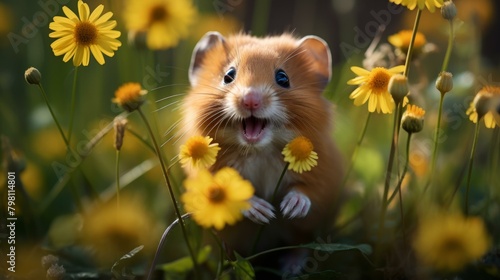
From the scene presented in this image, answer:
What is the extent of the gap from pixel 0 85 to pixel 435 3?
2409 mm

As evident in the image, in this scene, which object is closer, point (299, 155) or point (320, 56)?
point (299, 155)

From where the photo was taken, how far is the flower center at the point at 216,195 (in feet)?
6.35

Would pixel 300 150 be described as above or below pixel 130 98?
below

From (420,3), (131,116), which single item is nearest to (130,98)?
(420,3)

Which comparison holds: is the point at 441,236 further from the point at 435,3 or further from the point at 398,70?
the point at 435,3

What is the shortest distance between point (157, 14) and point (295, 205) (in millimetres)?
989

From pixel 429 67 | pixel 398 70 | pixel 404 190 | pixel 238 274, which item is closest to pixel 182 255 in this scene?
pixel 238 274

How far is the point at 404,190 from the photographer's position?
9.34 ft

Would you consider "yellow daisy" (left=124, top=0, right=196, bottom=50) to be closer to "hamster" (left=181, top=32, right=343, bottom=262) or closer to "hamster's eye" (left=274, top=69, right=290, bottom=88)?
"hamster" (left=181, top=32, right=343, bottom=262)

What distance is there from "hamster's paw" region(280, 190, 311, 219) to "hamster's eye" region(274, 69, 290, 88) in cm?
40

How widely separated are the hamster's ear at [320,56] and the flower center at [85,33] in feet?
2.80

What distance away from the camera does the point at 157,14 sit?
277cm

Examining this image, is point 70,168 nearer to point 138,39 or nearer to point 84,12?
point 138,39

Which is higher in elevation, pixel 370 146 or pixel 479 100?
pixel 479 100
